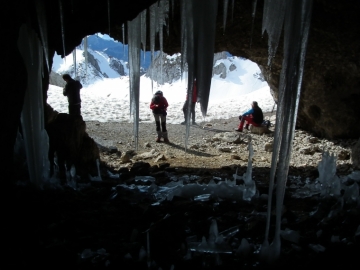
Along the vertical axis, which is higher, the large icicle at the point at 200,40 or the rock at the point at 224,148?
the large icicle at the point at 200,40

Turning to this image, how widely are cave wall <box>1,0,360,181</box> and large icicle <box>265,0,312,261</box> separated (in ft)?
5.07

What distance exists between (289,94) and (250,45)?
16.2ft

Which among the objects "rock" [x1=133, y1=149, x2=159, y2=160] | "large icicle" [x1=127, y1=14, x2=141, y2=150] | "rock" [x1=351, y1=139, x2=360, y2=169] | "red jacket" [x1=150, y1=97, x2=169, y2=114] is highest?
"large icicle" [x1=127, y1=14, x2=141, y2=150]

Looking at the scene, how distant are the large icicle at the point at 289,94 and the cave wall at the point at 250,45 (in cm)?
155

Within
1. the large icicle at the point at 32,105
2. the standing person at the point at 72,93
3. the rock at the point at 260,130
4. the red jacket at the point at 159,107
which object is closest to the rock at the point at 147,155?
the red jacket at the point at 159,107

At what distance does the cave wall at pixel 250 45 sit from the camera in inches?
107

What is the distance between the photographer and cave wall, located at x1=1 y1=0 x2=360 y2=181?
2709 millimetres

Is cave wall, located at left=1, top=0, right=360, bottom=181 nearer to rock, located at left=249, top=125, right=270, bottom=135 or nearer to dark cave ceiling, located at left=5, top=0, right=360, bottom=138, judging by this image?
dark cave ceiling, located at left=5, top=0, right=360, bottom=138

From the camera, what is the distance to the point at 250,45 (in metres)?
6.88

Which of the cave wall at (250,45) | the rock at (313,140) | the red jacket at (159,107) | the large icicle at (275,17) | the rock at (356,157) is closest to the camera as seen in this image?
the cave wall at (250,45)

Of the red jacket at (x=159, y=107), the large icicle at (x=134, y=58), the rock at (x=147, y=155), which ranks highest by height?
the large icicle at (x=134, y=58)

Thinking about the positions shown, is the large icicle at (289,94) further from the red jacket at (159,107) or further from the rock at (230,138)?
the rock at (230,138)

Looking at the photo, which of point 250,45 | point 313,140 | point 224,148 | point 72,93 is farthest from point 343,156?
point 72,93

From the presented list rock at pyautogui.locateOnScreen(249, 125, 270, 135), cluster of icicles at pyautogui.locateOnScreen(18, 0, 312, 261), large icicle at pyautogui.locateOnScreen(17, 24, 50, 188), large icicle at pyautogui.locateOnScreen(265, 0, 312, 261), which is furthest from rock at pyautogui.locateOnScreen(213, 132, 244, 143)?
→ large icicle at pyautogui.locateOnScreen(265, 0, 312, 261)
